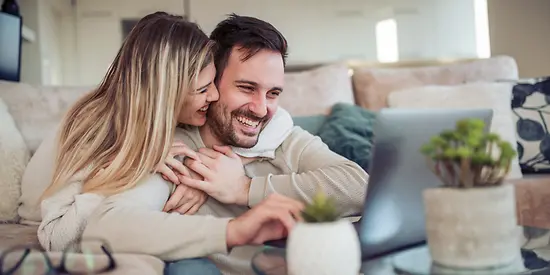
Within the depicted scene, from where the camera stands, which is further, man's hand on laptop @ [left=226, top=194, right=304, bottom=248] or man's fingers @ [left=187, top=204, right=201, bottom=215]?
man's fingers @ [left=187, top=204, right=201, bottom=215]

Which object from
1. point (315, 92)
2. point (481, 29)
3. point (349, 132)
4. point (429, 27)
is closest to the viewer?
point (349, 132)

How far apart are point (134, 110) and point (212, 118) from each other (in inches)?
8.9

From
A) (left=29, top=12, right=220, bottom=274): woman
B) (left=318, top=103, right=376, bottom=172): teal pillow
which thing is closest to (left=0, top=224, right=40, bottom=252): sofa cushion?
(left=29, top=12, right=220, bottom=274): woman

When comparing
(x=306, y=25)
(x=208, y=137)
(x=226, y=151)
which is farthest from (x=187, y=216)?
(x=306, y=25)

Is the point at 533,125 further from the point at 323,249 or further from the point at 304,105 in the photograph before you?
the point at 323,249

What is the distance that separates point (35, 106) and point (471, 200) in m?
1.63

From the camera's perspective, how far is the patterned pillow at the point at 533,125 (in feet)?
7.03

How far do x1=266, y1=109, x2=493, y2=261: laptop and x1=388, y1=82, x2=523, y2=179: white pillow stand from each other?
4.66 ft

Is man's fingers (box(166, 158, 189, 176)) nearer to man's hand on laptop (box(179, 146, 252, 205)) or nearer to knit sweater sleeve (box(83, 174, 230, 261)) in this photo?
man's hand on laptop (box(179, 146, 252, 205))

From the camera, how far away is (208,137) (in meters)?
1.33

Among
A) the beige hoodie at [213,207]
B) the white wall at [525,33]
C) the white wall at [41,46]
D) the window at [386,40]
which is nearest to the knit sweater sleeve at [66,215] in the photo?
the beige hoodie at [213,207]

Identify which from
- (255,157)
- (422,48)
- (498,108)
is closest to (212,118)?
(255,157)

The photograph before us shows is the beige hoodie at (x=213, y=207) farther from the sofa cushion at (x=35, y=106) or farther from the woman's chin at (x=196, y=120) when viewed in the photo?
the sofa cushion at (x=35, y=106)

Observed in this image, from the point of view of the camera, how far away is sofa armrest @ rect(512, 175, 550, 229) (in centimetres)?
180
